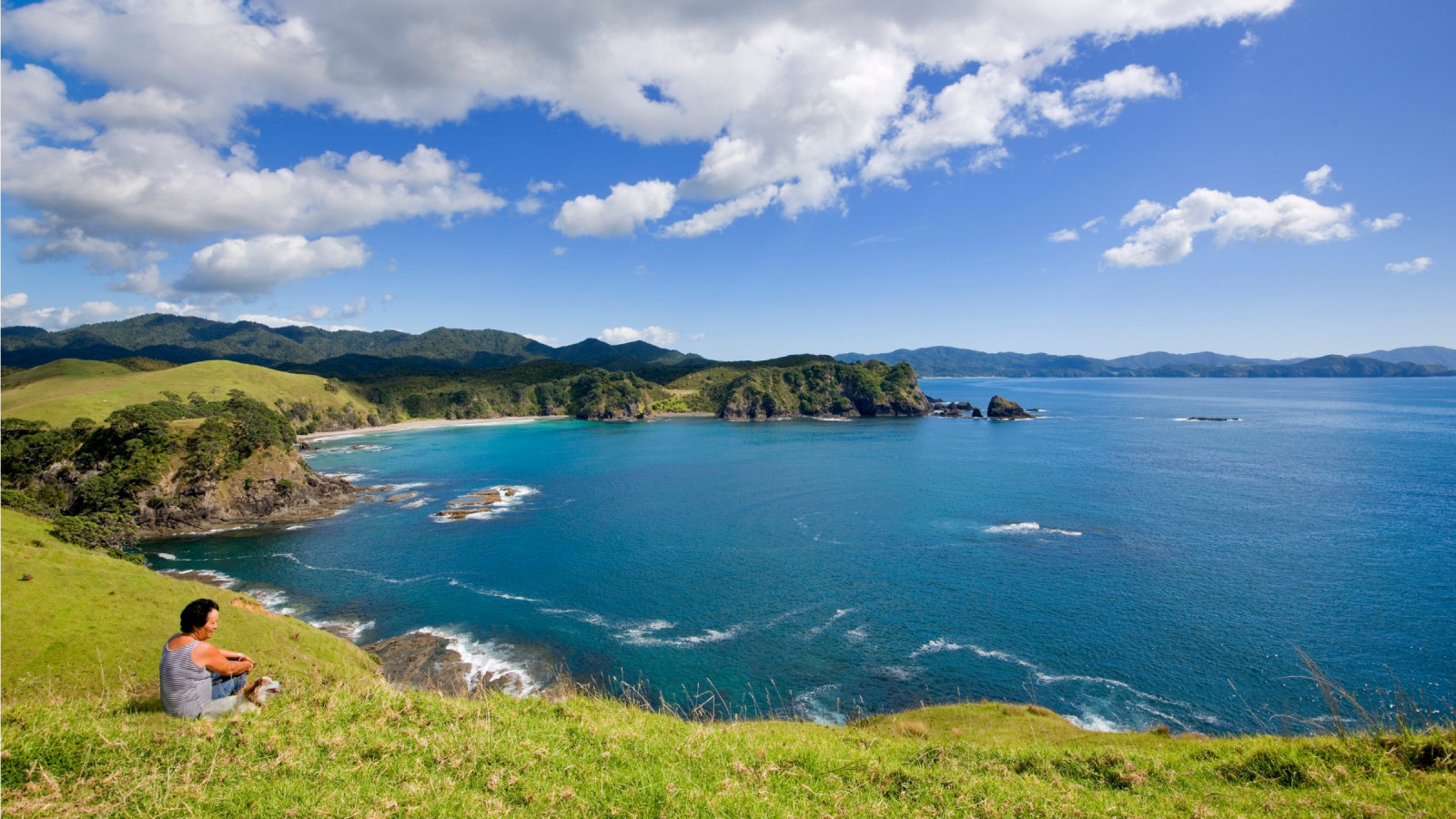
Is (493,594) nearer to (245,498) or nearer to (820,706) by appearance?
(820,706)

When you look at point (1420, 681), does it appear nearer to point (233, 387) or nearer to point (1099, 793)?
point (1099, 793)

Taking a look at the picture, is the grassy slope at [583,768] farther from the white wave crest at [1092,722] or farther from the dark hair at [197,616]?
the white wave crest at [1092,722]

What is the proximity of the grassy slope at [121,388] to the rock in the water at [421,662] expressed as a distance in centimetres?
9646

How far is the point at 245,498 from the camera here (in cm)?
7206

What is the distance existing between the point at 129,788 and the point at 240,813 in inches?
62.0

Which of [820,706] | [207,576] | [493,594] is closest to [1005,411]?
[493,594]

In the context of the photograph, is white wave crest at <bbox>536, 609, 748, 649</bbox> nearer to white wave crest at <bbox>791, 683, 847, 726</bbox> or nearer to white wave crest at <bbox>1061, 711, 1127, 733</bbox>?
white wave crest at <bbox>791, 683, 847, 726</bbox>

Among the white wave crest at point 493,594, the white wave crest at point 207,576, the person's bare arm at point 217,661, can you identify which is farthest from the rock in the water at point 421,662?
the person's bare arm at point 217,661

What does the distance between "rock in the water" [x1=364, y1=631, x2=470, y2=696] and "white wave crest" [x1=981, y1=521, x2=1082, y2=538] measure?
48870 millimetres

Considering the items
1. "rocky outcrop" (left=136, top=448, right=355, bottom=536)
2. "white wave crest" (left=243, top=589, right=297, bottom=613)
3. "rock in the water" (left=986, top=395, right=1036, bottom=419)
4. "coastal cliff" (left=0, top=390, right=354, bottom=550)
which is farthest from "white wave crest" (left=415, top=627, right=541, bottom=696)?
"rock in the water" (left=986, top=395, right=1036, bottom=419)

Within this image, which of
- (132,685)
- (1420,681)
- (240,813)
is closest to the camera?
(240,813)

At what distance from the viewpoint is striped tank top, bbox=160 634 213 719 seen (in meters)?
10.2

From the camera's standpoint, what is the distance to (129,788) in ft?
26.1

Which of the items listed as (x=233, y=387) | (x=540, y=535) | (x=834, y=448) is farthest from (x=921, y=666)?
(x=233, y=387)
